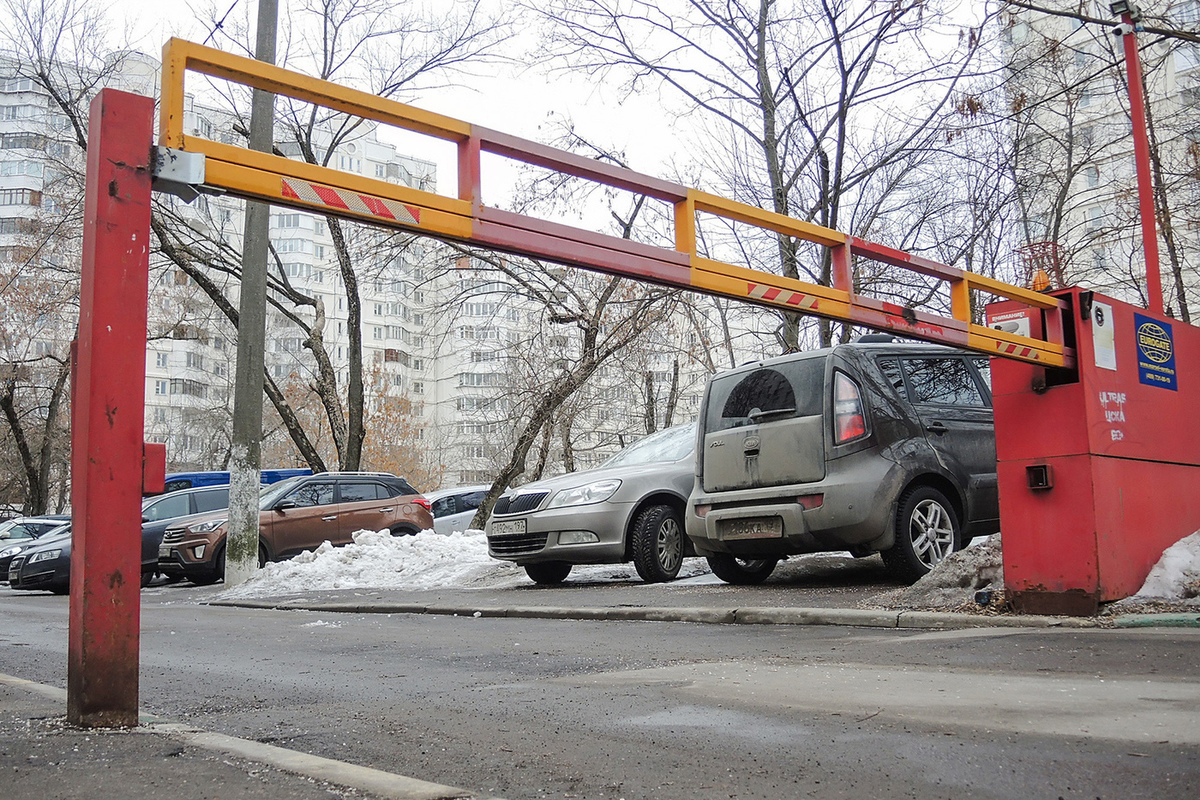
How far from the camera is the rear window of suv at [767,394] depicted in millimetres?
9109

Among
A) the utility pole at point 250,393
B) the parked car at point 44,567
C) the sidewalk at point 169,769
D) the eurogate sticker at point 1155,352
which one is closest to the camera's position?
the sidewalk at point 169,769

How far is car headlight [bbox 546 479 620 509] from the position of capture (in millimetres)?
10953

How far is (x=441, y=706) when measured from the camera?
4.51 meters

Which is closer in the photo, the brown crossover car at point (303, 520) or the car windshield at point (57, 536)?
the brown crossover car at point (303, 520)

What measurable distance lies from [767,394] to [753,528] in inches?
48.8

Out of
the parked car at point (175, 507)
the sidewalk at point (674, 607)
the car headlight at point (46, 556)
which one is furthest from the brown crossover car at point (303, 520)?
the sidewalk at point (674, 607)

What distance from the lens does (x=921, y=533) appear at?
8828mm

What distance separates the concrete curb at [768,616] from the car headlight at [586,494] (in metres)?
1.69

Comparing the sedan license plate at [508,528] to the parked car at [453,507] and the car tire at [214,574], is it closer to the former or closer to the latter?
the car tire at [214,574]

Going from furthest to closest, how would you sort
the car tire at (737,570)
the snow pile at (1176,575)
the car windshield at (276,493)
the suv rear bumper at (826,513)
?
1. the car windshield at (276,493)
2. the car tire at (737,570)
3. the suv rear bumper at (826,513)
4. the snow pile at (1176,575)

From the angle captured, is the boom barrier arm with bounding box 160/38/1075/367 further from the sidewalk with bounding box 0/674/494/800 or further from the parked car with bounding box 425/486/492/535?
the parked car with bounding box 425/486/492/535

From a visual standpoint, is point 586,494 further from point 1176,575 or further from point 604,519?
point 1176,575

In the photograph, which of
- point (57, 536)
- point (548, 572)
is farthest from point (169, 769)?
point (57, 536)

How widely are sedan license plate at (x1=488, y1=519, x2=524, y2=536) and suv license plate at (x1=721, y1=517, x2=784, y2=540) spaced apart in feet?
9.01
